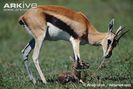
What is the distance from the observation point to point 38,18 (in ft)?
34.3

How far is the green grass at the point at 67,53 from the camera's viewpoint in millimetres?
10617

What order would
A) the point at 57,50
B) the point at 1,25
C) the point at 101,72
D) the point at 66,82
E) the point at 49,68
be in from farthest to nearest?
1. the point at 1,25
2. the point at 57,50
3. the point at 49,68
4. the point at 101,72
5. the point at 66,82

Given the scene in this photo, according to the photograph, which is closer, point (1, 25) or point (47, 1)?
point (1, 25)

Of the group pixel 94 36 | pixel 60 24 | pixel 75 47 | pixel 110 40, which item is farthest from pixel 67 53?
pixel 60 24

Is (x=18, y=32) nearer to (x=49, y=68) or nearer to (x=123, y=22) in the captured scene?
(x=123, y=22)

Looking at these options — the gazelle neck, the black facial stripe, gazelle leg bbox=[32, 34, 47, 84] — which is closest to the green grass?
gazelle leg bbox=[32, 34, 47, 84]

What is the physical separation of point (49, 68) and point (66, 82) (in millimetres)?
2055

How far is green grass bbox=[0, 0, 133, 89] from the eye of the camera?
34.8 ft

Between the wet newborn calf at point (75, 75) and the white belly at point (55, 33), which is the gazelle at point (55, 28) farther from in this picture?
the wet newborn calf at point (75, 75)

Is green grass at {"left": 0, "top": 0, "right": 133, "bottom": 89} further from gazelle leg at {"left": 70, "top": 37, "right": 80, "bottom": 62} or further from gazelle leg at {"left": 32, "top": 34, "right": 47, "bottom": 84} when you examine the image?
gazelle leg at {"left": 70, "top": 37, "right": 80, "bottom": 62}

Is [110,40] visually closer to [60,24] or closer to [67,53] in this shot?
[60,24]

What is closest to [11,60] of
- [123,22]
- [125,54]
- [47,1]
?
[125,54]

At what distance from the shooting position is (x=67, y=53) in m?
14.9

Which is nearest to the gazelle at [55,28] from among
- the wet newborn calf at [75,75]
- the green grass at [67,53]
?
the wet newborn calf at [75,75]
